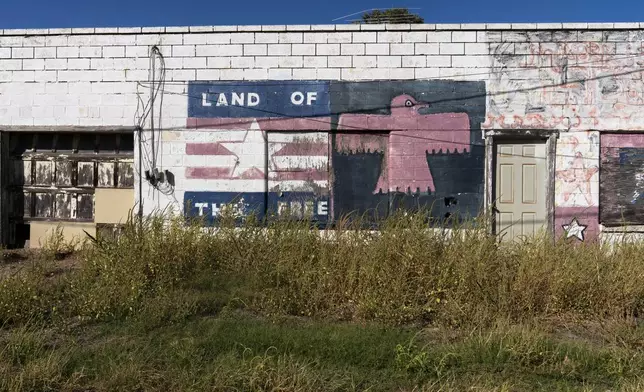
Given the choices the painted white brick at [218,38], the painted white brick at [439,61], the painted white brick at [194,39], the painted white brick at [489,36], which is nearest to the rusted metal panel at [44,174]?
the painted white brick at [194,39]

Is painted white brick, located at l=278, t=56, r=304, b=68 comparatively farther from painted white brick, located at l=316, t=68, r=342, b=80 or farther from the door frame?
the door frame

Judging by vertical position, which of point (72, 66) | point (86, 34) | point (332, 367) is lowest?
point (332, 367)

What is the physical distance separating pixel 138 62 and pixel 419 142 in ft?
16.5

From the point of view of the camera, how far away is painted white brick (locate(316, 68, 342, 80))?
27.5ft

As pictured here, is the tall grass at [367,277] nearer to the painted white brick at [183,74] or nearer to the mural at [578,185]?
the mural at [578,185]

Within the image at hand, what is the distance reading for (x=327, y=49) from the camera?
8.38 meters

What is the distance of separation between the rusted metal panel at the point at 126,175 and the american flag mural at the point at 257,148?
108 centimetres

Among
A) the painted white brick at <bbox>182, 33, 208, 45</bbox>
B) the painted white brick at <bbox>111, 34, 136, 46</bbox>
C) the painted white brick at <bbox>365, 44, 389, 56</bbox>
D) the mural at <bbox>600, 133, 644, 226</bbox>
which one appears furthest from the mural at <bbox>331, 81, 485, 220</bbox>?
the painted white brick at <bbox>111, 34, 136, 46</bbox>

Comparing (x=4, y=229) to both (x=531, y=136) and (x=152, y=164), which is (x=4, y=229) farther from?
(x=531, y=136)

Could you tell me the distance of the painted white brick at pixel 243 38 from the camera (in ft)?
27.8

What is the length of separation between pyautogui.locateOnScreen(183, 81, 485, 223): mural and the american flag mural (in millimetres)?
17

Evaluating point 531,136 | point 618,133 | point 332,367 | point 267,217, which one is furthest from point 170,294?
point 618,133

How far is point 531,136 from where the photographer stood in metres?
8.21

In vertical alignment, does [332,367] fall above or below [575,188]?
below
